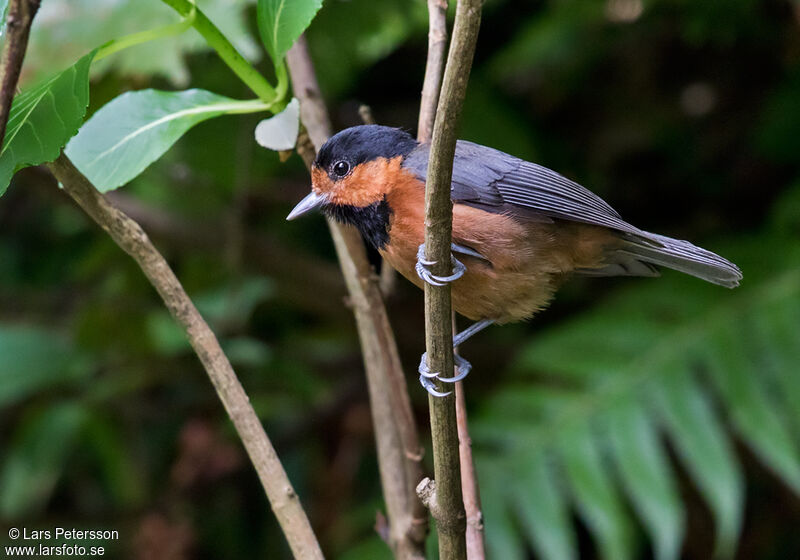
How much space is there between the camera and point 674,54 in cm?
508

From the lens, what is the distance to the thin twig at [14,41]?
1.10m

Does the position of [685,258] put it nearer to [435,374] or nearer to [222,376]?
[435,374]

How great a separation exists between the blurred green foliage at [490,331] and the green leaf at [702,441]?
0.04 ft

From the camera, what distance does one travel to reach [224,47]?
1572 mm

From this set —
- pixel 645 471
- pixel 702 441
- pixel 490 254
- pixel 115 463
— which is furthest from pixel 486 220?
pixel 115 463

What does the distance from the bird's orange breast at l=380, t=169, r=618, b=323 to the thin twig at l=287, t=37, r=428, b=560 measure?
0.44 feet

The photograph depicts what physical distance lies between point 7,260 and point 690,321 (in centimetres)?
368

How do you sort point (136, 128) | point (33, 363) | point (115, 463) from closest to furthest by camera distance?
point (136, 128)
point (33, 363)
point (115, 463)

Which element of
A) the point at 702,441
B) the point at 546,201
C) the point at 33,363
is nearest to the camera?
the point at 546,201

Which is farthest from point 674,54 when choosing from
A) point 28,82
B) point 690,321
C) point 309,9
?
point 309,9

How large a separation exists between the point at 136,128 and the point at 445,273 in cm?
73

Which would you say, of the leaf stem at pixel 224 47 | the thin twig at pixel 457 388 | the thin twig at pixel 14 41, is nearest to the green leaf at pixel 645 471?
the thin twig at pixel 457 388

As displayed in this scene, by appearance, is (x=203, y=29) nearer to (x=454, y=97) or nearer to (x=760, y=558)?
(x=454, y=97)

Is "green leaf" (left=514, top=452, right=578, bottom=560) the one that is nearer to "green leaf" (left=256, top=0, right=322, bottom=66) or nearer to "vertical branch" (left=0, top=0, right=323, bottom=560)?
"vertical branch" (left=0, top=0, right=323, bottom=560)
